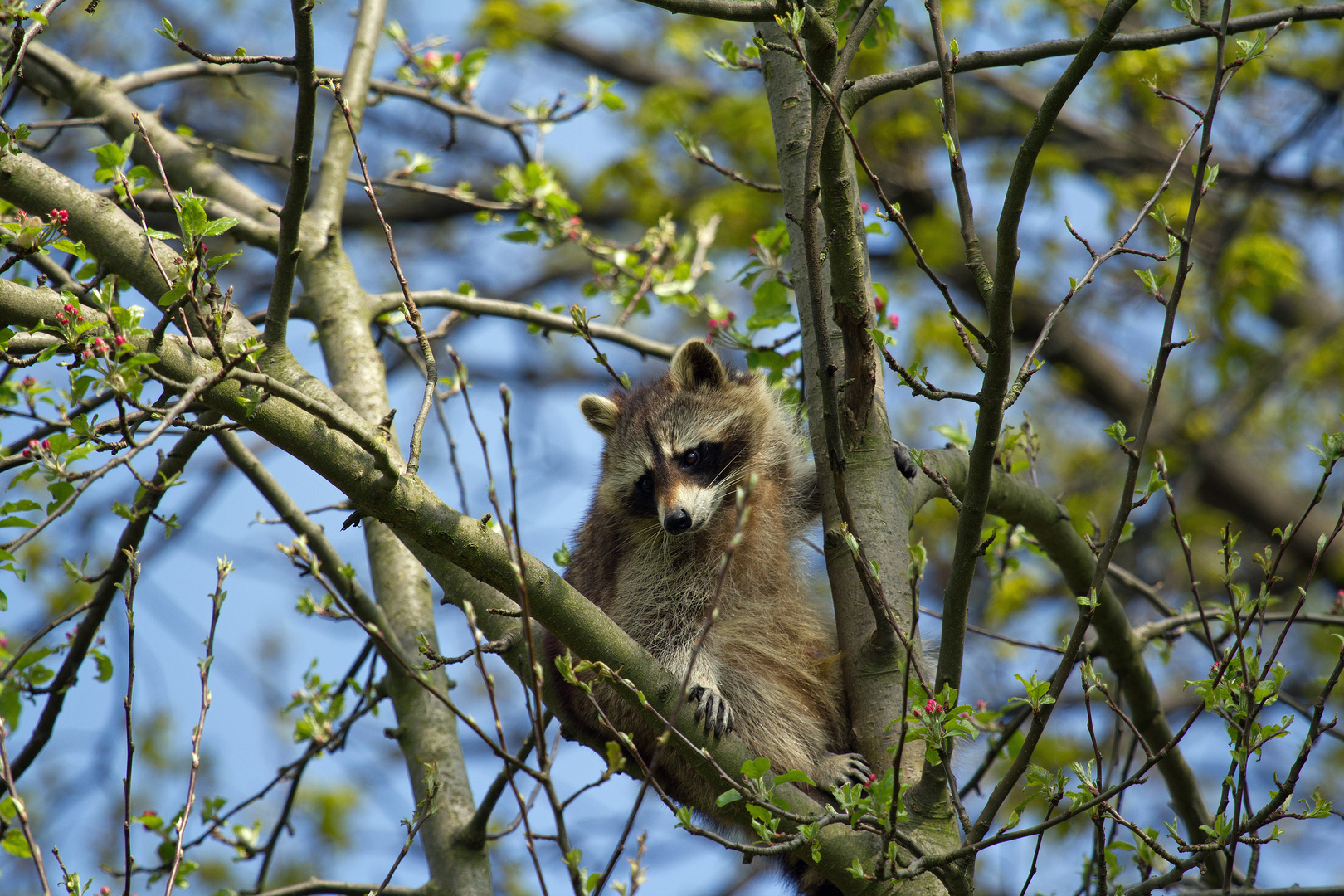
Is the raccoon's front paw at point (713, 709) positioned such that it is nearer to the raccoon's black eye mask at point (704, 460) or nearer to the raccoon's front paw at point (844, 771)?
the raccoon's front paw at point (844, 771)

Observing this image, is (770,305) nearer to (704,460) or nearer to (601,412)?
(704,460)

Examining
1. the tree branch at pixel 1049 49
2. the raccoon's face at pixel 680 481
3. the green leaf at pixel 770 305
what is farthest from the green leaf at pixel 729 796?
the green leaf at pixel 770 305

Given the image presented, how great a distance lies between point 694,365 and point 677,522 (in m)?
0.92

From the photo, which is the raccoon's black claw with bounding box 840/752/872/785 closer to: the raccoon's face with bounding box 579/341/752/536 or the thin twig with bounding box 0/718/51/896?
the raccoon's face with bounding box 579/341/752/536

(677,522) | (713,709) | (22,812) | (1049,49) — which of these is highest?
(1049,49)

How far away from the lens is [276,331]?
266 centimetres

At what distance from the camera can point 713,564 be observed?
391 cm

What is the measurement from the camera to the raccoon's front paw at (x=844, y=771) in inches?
119

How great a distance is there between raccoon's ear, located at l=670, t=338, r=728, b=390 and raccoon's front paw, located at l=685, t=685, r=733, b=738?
1.51 metres

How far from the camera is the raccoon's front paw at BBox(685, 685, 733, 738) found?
2996mm

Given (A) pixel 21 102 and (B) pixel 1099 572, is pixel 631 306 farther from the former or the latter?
(A) pixel 21 102

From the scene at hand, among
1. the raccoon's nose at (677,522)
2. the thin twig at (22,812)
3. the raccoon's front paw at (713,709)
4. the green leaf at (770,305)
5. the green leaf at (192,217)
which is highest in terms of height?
the green leaf at (770,305)

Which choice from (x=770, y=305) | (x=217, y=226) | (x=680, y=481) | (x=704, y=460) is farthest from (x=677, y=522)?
(x=217, y=226)

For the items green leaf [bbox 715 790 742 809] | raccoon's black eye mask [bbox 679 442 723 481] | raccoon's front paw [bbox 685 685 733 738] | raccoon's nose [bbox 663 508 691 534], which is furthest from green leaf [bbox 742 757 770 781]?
raccoon's black eye mask [bbox 679 442 723 481]
